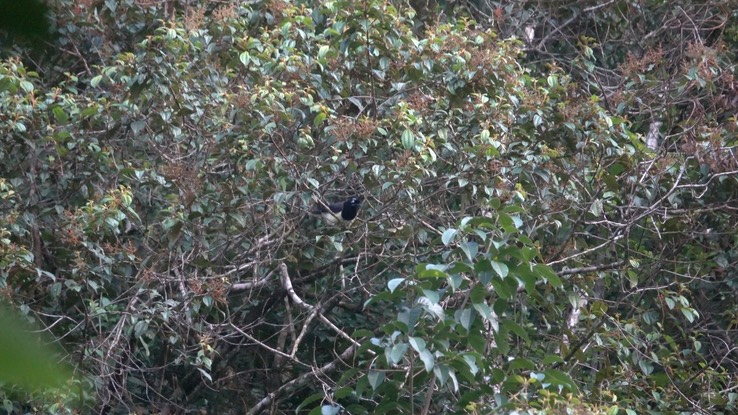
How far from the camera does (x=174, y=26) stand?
13.0 feet

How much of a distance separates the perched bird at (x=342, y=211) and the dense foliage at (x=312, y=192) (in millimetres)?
78

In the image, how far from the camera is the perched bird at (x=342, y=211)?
13.5ft

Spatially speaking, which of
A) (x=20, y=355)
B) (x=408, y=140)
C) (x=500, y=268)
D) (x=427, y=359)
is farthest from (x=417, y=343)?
(x=20, y=355)

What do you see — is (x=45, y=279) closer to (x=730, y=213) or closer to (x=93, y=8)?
(x=93, y=8)

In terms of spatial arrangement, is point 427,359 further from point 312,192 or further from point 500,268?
point 312,192

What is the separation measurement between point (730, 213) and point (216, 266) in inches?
93.0

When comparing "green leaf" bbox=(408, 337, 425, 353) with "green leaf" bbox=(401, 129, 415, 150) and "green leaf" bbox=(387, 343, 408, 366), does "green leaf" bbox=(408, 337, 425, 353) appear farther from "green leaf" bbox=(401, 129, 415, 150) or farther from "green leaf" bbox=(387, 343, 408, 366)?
"green leaf" bbox=(401, 129, 415, 150)

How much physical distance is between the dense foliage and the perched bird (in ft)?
0.26

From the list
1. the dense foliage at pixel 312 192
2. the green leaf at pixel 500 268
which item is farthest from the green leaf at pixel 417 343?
the dense foliage at pixel 312 192

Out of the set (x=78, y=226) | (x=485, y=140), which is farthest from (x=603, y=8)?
(x=78, y=226)

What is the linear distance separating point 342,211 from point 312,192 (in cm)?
37

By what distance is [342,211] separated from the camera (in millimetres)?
4160

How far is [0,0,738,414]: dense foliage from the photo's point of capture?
12.4ft

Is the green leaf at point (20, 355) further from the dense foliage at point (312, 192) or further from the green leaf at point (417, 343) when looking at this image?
the dense foliage at point (312, 192)
